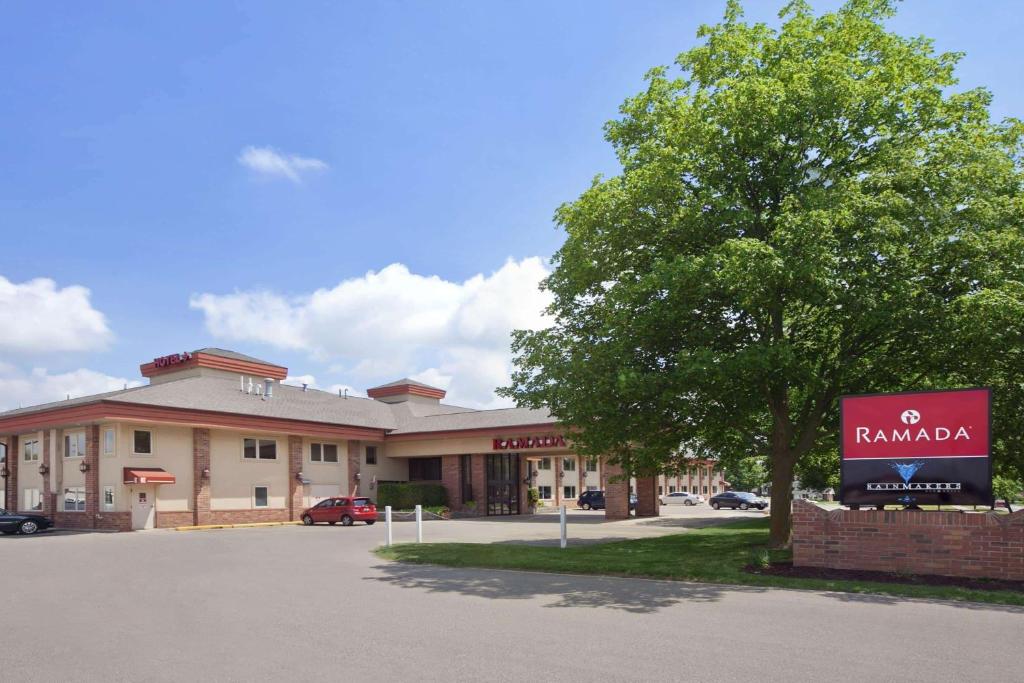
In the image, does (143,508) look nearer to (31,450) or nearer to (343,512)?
(343,512)

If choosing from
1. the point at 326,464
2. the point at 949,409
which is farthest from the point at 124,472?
the point at 949,409

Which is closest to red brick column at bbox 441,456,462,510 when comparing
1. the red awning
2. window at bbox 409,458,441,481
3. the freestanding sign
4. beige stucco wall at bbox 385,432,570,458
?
beige stucco wall at bbox 385,432,570,458

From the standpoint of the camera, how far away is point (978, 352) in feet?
54.3

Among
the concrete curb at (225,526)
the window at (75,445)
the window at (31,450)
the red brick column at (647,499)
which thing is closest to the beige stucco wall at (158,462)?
the window at (75,445)

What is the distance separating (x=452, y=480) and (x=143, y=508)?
17.6 metres

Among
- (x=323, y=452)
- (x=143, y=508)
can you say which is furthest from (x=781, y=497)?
(x=323, y=452)

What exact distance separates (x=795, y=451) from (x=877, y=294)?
18.5 ft

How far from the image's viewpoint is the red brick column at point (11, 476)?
139ft

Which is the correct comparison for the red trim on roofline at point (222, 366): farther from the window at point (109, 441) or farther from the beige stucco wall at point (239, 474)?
the window at point (109, 441)

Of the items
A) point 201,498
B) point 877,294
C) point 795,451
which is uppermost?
point 877,294

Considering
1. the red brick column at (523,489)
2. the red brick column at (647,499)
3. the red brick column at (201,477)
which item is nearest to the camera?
the red brick column at (201,477)

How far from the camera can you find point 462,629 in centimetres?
1043

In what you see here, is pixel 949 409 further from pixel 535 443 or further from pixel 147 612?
pixel 535 443

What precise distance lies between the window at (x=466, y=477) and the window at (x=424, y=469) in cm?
227
